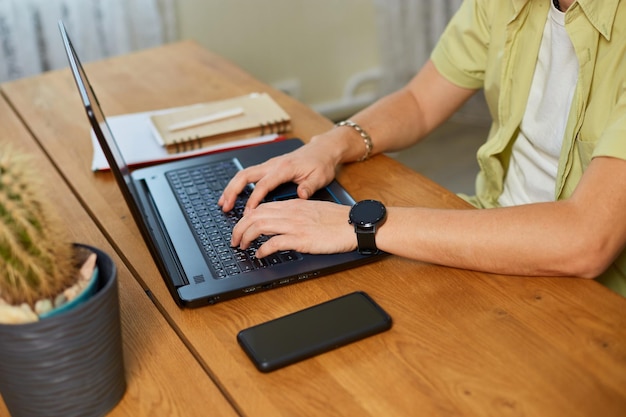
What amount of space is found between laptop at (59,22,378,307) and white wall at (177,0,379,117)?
163 cm

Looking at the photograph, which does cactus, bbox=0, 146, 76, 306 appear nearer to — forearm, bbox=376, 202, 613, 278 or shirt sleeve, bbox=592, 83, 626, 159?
forearm, bbox=376, 202, 613, 278

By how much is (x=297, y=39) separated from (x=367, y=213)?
2.18 meters

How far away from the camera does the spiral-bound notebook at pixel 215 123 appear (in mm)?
1524

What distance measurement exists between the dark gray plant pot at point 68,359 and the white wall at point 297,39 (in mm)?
2244

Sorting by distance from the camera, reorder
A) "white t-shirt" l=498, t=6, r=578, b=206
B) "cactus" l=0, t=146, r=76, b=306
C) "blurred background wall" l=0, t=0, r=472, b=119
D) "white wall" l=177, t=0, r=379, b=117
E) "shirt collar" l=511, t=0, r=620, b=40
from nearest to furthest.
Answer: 1. "cactus" l=0, t=146, r=76, b=306
2. "shirt collar" l=511, t=0, r=620, b=40
3. "white t-shirt" l=498, t=6, r=578, b=206
4. "blurred background wall" l=0, t=0, r=472, b=119
5. "white wall" l=177, t=0, r=379, b=117

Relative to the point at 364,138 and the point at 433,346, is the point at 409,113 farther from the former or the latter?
the point at 433,346

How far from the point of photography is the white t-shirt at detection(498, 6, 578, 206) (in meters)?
1.32

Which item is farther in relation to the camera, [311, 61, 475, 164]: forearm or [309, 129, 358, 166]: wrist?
[311, 61, 475, 164]: forearm

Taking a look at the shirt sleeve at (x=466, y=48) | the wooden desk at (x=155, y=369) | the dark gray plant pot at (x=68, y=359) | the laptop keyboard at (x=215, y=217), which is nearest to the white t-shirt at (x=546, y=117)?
the shirt sleeve at (x=466, y=48)

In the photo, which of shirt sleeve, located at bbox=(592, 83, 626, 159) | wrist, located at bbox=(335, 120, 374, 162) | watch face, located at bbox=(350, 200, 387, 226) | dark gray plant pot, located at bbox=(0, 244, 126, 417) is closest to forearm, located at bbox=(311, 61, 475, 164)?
wrist, located at bbox=(335, 120, 374, 162)

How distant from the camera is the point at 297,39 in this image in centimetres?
319

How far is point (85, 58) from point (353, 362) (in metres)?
2.07

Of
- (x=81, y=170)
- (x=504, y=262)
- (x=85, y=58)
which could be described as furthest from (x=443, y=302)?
(x=85, y=58)

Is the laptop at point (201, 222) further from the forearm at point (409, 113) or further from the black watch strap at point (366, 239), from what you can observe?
the forearm at point (409, 113)
